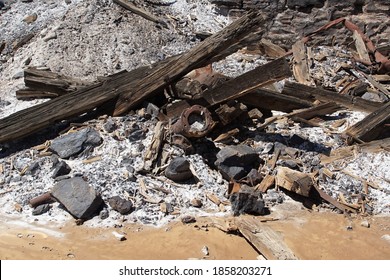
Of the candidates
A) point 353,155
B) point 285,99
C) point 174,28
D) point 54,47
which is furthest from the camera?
point 174,28

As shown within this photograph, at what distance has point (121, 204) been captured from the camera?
570 cm

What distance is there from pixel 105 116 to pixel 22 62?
2325mm

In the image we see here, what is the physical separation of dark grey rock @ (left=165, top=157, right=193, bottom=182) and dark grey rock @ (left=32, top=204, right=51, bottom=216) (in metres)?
1.32

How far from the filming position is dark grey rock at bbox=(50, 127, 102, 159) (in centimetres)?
646

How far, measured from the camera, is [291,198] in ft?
20.1

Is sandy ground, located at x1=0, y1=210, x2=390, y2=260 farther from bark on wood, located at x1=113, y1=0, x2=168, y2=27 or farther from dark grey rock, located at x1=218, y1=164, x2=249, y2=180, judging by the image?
bark on wood, located at x1=113, y1=0, x2=168, y2=27

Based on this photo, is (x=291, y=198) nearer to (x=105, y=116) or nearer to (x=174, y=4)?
(x=105, y=116)

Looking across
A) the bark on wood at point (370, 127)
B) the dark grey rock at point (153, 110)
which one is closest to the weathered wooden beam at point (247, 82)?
the dark grey rock at point (153, 110)

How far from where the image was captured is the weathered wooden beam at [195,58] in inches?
258

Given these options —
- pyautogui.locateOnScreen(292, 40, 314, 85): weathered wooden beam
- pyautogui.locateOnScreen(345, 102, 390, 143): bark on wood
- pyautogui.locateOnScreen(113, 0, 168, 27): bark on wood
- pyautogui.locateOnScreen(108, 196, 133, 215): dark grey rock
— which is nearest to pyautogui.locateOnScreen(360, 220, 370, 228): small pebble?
pyautogui.locateOnScreen(345, 102, 390, 143): bark on wood

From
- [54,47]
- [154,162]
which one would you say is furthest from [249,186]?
[54,47]

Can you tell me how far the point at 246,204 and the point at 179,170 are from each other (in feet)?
2.80

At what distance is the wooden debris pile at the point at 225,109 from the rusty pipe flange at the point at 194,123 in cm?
1

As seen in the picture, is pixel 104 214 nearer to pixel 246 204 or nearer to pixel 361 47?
pixel 246 204
